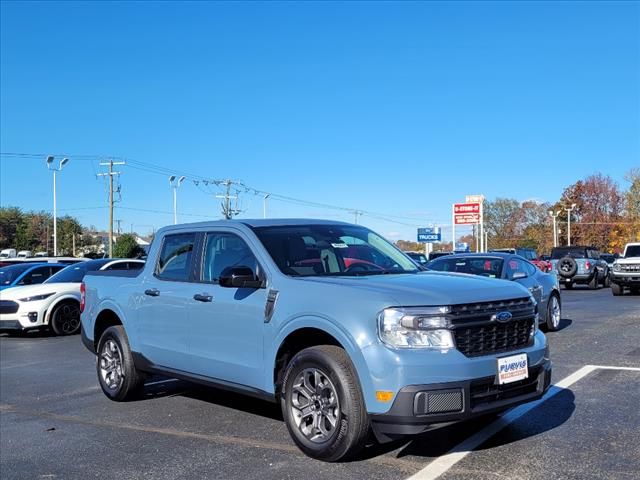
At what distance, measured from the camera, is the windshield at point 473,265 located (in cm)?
1169

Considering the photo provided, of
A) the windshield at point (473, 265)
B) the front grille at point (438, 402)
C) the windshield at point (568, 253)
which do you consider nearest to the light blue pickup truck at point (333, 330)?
the front grille at point (438, 402)

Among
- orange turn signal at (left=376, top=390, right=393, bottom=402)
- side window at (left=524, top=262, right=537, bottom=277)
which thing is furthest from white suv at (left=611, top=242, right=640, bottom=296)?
orange turn signal at (left=376, top=390, right=393, bottom=402)

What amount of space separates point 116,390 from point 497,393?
173 inches

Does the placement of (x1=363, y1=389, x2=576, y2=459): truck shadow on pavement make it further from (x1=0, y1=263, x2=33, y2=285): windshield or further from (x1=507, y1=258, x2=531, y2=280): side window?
(x1=0, y1=263, x2=33, y2=285): windshield

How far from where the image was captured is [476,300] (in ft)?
15.6

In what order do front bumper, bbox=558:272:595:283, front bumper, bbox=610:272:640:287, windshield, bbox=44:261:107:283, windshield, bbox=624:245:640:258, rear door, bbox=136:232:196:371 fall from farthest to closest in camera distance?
1. front bumper, bbox=558:272:595:283
2. windshield, bbox=624:245:640:258
3. front bumper, bbox=610:272:640:287
4. windshield, bbox=44:261:107:283
5. rear door, bbox=136:232:196:371

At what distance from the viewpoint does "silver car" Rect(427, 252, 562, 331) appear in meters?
11.6

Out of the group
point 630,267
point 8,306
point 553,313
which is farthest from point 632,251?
point 8,306

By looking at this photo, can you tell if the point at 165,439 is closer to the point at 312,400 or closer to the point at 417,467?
the point at 312,400

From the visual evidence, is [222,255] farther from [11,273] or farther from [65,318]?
[11,273]

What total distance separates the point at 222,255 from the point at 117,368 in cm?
218

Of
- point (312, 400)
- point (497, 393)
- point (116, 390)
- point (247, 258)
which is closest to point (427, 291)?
point (497, 393)

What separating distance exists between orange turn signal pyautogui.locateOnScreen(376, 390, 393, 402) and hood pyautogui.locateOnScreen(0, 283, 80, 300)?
1134cm

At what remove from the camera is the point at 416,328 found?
14.9 ft
